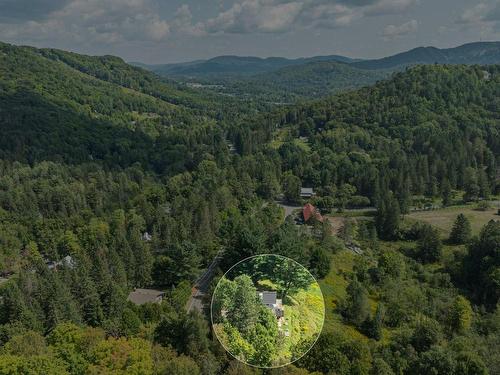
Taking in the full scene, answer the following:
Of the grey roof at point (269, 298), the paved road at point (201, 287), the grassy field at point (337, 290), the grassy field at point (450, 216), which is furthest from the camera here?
the grassy field at point (450, 216)

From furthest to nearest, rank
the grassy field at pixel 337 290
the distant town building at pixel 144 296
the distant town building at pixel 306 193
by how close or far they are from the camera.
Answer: the distant town building at pixel 306 193 < the distant town building at pixel 144 296 < the grassy field at pixel 337 290

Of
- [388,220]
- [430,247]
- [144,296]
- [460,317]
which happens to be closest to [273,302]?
[460,317]

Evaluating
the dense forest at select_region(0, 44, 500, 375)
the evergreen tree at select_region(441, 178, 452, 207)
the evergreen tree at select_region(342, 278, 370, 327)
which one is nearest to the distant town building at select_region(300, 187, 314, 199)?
the dense forest at select_region(0, 44, 500, 375)

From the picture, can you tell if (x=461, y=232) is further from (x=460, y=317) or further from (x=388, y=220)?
(x=460, y=317)

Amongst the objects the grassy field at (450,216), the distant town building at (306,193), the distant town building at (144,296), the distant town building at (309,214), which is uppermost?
the distant town building at (144,296)

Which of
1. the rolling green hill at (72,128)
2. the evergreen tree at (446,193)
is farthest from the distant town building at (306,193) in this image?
the rolling green hill at (72,128)

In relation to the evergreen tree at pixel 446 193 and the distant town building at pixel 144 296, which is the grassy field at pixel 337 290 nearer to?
the distant town building at pixel 144 296

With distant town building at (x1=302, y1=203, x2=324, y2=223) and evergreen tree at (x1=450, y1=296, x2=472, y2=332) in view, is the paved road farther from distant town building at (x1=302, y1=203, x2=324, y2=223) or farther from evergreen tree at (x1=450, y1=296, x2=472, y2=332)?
evergreen tree at (x1=450, y1=296, x2=472, y2=332)
